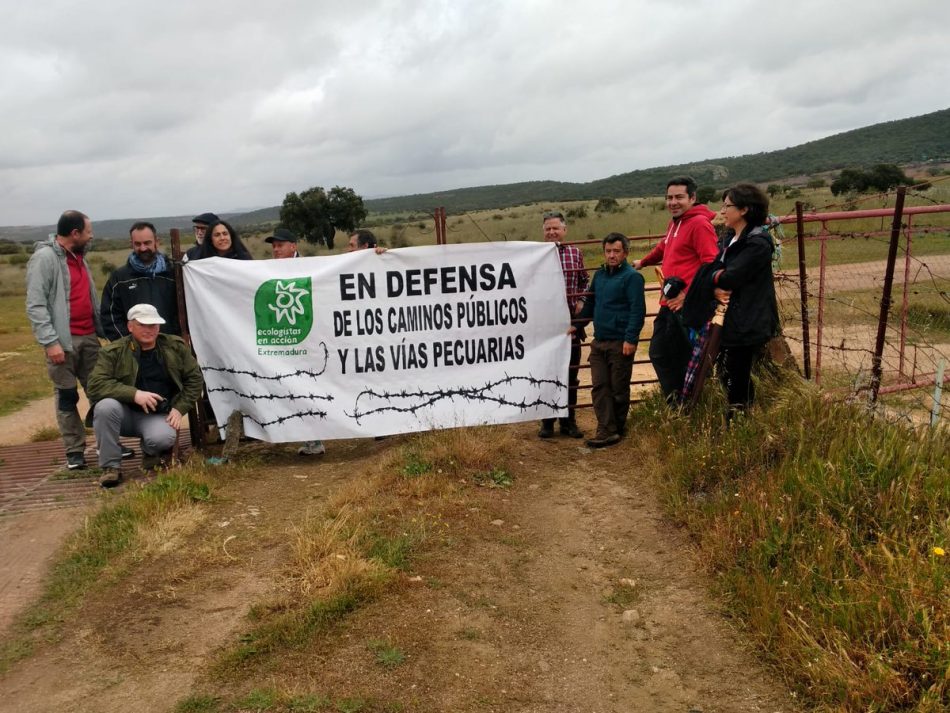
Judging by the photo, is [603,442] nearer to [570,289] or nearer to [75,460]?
[570,289]

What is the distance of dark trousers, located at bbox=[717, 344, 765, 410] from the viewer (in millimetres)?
5461

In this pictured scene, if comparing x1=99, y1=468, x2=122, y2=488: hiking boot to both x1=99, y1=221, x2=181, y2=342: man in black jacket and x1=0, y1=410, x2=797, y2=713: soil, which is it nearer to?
x1=0, y1=410, x2=797, y2=713: soil

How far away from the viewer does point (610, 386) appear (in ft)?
21.9

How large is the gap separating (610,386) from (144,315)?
12.9 ft

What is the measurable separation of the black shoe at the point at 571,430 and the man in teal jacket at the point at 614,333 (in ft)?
1.40

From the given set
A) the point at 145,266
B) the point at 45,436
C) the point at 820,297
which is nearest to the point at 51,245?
the point at 145,266

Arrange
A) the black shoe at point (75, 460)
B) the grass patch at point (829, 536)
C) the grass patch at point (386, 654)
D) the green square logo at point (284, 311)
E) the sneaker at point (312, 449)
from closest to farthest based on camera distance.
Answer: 1. the grass patch at point (829, 536)
2. the grass patch at point (386, 654)
3. the green square logo at point (284, 311)
4. the black shoe at point (75, 460)
5. the sneaker at point (312, 449)

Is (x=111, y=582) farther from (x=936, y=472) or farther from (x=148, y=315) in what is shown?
(x=936, y=472)

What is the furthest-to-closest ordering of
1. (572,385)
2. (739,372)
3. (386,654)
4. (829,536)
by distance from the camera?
(572,385)
(739,372)
(829,536)
(386,654)

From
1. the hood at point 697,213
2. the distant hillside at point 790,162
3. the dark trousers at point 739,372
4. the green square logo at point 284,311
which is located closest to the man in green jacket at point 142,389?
the green square logo at point 284,311

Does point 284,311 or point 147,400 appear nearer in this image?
point 147,400

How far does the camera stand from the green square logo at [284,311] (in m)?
6.62

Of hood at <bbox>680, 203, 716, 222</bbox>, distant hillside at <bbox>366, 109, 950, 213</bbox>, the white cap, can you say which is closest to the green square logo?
the white cap

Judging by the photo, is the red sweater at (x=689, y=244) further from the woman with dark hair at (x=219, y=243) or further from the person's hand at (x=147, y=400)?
the person's hand at (x=147, y=400)
